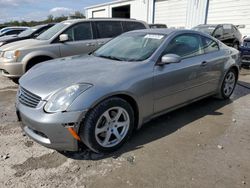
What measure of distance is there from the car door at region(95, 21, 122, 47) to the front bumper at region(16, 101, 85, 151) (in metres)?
4.35

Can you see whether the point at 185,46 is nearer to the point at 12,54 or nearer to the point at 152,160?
the point at 152,160

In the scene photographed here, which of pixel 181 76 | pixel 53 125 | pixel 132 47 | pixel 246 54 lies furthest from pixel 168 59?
pixel 246 54

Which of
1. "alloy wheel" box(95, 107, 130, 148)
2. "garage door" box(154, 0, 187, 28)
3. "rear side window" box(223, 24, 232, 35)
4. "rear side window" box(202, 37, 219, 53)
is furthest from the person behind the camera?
"garage door" box(154, 0, 187, 28)

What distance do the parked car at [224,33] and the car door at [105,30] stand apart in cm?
545

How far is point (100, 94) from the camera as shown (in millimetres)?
2764

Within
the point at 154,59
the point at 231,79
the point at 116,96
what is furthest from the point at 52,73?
the point at 231,79

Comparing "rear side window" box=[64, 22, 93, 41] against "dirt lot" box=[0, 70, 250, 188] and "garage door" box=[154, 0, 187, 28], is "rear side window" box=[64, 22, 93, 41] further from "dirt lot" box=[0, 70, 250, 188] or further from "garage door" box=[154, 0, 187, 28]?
"garage door" box=[154, 0, 187, 28]

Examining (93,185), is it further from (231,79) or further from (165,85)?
(231,79)

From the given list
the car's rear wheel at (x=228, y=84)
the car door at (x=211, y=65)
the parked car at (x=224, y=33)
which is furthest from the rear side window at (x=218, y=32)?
the car door at (x=211, y=65)

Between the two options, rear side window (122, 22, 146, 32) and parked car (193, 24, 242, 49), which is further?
parked car (193, 24, 242, 49)

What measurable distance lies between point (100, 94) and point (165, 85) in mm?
1170

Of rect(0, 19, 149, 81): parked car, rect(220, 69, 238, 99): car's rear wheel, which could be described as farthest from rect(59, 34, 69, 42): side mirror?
rect(220, 69, 238, 99): car's rear wheel

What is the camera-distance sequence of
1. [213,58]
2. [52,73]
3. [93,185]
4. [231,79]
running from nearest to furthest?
1. [93,185]
2. [52,73]
3. [213,58]
4. [231,79]

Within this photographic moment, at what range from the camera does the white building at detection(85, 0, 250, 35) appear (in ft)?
43.6
